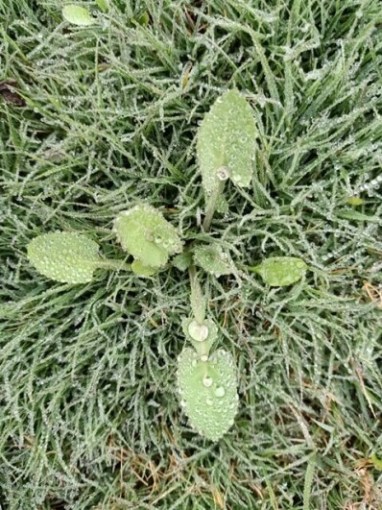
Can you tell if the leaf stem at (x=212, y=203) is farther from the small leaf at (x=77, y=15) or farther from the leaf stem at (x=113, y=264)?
the small leaf at (x=77, y=15)

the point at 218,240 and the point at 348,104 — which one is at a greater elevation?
the point at 348,104

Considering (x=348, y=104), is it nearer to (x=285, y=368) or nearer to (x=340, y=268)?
(x=340, y=268)

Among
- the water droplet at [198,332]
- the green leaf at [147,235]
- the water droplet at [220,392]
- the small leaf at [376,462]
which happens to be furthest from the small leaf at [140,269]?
the small leaf at [376,462]

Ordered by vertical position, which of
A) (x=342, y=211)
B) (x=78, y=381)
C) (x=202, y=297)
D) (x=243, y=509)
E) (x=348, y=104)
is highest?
(x=348, y=104)

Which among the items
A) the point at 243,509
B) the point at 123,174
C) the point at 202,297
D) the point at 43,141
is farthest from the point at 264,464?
the point at 43,141

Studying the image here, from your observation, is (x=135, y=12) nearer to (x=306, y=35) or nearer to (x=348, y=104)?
(x=306, y=35)

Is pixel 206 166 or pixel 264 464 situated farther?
pixel 264 464

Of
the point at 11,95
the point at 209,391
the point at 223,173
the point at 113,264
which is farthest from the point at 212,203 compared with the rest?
the point at 11,95

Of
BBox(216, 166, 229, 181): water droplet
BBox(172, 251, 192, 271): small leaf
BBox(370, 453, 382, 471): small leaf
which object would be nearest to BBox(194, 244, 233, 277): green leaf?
BBox(172, 251, 192, 271): small leaf
